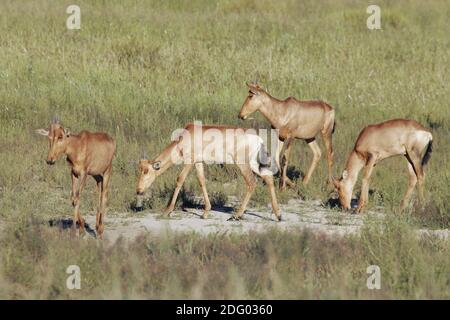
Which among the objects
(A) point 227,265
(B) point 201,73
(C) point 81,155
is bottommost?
(A) point 227,265

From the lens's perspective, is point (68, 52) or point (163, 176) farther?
point (68, 52)

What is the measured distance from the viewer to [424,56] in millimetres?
26594

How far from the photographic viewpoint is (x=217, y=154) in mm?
15656

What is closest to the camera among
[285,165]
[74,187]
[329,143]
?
[74,187]

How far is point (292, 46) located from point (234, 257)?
14.8 m

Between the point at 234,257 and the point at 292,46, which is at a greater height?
the point at 292,46

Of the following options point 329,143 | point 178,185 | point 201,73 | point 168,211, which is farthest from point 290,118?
point 201,73

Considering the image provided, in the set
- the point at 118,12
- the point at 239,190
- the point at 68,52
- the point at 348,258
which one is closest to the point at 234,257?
the point at 348,258

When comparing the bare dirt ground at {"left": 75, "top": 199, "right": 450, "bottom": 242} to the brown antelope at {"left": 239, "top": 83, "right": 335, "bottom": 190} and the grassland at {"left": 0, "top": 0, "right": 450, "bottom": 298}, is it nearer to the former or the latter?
the grassland at {"left": 0, "top": 0, "right": 450, "bottom": 298}

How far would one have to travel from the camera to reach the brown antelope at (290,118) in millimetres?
17750

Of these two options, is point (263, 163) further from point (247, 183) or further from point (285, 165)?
point (285, 165)

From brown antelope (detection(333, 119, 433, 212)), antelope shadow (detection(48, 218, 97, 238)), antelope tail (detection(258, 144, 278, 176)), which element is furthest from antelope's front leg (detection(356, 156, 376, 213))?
antelope shadow (detection(48, 218, 97, 238))

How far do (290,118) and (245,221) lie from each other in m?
2.85

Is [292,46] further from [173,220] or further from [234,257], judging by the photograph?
[234,257]
